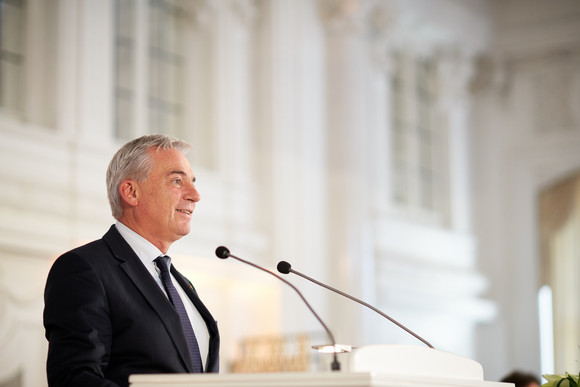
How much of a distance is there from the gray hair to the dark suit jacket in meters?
0.22

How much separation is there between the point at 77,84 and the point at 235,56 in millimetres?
1872

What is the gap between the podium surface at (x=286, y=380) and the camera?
2.22 m

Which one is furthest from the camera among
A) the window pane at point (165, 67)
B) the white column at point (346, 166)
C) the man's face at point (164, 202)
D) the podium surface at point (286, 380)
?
the white column at point (346, 166)

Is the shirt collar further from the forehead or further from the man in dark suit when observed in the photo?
the forehead

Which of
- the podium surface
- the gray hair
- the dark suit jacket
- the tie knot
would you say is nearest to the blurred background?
the gray hair

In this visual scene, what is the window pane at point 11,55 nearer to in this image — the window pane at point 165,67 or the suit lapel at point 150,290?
the window pane at point 165,67

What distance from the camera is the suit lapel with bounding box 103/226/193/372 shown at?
273cm

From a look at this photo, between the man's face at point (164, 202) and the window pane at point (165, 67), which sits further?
the window pane at point (165, 67)

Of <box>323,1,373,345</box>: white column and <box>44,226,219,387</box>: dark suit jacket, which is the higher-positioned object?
<box>323,1,373,345</box>: white column

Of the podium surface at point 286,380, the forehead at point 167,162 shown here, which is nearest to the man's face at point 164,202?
the forehead at point 167,162

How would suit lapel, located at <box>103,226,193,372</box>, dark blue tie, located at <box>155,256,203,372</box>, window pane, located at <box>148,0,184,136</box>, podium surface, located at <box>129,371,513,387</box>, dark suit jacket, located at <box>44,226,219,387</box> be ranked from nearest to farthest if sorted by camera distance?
podium surface, located at <box>129,371,513,387</box> → dark suit jacket, located at <box>44,226,219,387</box> → suit lapel, located at <box>103,226,193,372</box> → dark blue tie, located at <box>155,256,203,372</box> → window pane, located at <box>148,0,184,136</box>

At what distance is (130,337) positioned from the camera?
267cm

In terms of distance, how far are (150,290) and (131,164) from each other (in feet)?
1.50

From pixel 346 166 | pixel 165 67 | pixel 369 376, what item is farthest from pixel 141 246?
pixel 346 166
